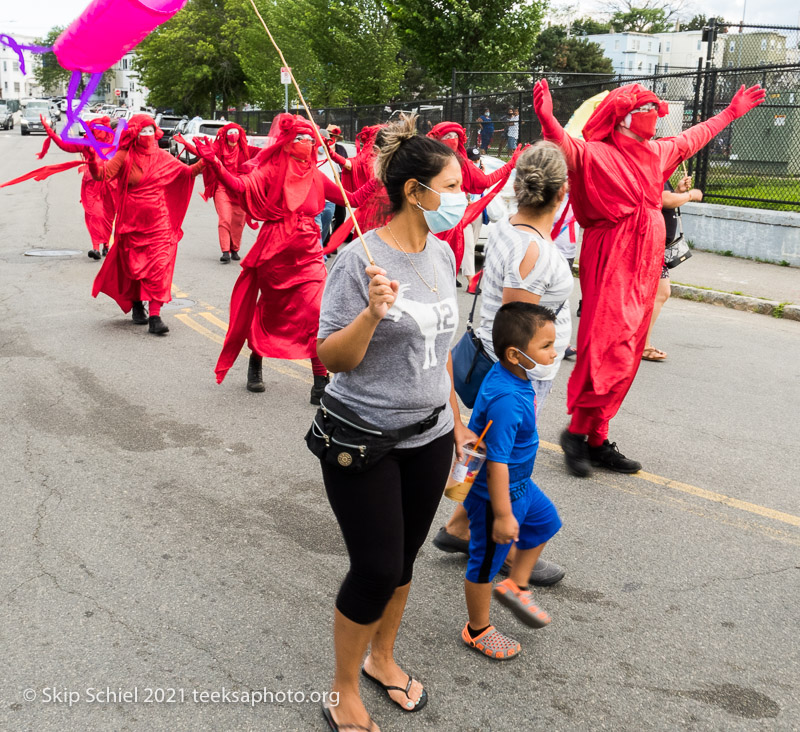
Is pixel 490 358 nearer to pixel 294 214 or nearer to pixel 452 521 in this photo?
pixel 452 521

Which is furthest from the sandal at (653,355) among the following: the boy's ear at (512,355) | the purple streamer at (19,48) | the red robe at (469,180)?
the purple streamer at (19,48)

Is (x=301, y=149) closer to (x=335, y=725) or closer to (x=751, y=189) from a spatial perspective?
(x=335, y=725)

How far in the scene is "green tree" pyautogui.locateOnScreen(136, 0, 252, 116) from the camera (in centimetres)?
4659

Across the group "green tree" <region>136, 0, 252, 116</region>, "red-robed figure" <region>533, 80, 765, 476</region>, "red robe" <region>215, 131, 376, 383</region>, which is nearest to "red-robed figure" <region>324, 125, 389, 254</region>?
"red robe" <region>215, 131, 376, 383</region>

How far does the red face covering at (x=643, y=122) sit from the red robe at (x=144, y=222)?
486 cm

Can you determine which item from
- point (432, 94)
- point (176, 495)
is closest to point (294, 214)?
point (176, 495)

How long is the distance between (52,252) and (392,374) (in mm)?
11860

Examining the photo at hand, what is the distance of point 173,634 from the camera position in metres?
3.32

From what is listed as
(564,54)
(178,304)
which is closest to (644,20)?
(564,54)

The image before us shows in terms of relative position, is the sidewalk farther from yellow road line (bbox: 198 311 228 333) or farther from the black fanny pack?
the black fanny pack

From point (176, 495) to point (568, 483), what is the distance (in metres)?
2.14

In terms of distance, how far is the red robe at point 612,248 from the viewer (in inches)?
184

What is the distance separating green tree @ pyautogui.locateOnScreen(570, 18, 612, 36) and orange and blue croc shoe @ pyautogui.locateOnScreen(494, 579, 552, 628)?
2855 inches

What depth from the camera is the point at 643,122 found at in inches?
181
